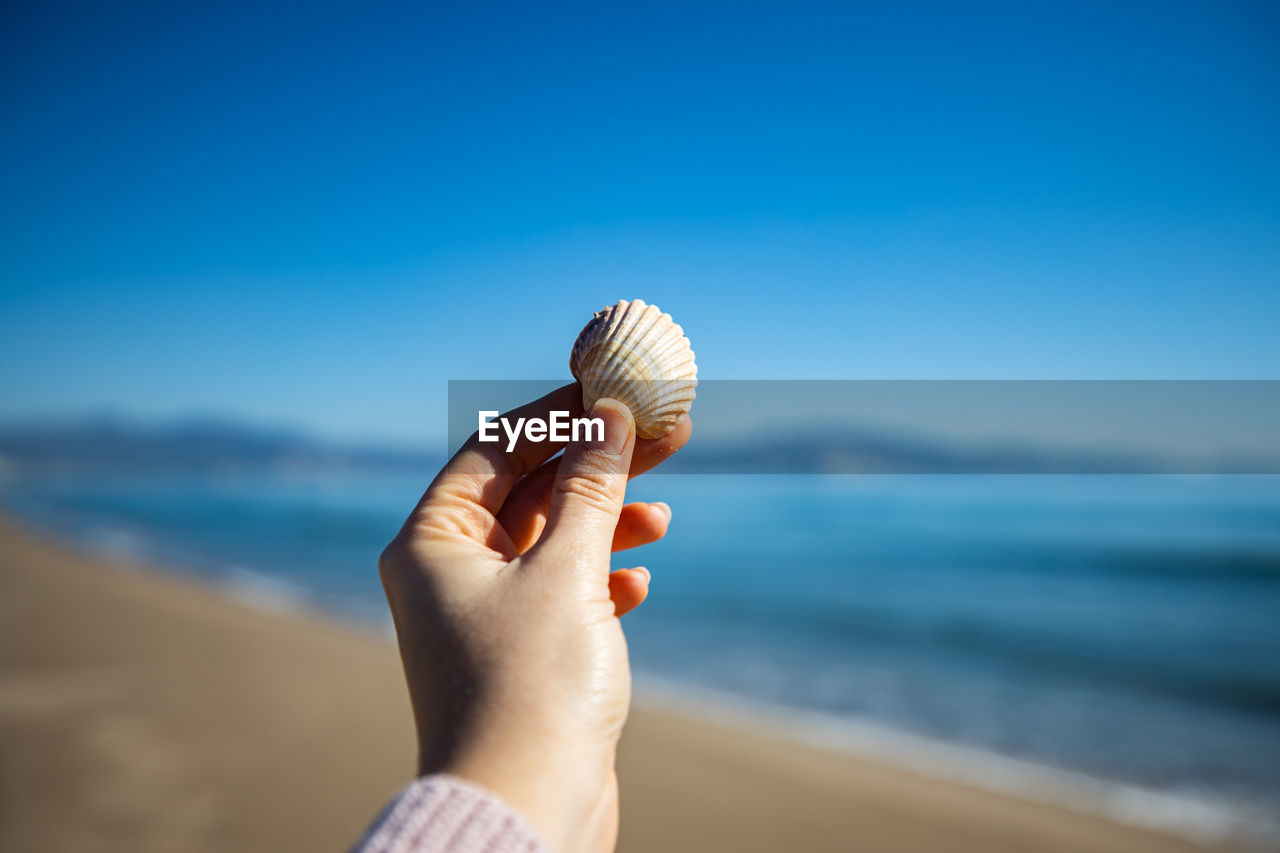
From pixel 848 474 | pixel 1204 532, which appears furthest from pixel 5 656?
→ pixel 848 474

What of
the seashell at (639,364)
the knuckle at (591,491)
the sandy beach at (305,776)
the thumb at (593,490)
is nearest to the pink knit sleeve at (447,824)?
the thumb at (593,490)

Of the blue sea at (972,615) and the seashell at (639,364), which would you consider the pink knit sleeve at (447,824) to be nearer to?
the seashell at (639,364)

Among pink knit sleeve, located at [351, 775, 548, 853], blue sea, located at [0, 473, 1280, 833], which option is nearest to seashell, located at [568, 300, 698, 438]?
pink knit sleeve, located at [351, 775, 548, 853]

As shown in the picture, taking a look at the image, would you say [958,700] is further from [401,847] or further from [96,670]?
[96,670]

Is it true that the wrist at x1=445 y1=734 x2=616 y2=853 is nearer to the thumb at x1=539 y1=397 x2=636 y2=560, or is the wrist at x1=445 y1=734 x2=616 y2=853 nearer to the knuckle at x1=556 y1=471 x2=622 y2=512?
the thumb at x1=539 y1=397 x2=636 y2=560

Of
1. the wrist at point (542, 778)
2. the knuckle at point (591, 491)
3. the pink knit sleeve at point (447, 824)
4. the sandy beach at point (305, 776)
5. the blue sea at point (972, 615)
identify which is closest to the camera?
the pink knit sleeve at point (447, 824)

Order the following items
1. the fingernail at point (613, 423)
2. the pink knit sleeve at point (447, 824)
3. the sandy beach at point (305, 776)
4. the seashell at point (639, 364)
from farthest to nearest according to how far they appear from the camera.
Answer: the sandy beach at point (305, 776)
the seashell at point (639, 364)
the fingernail at point (613, 423)
the pink knit sleeve at point (447, 824)

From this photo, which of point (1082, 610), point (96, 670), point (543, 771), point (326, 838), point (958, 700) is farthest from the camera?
point (1082, 610)

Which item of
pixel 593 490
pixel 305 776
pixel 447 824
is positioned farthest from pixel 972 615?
pixel 447 824
